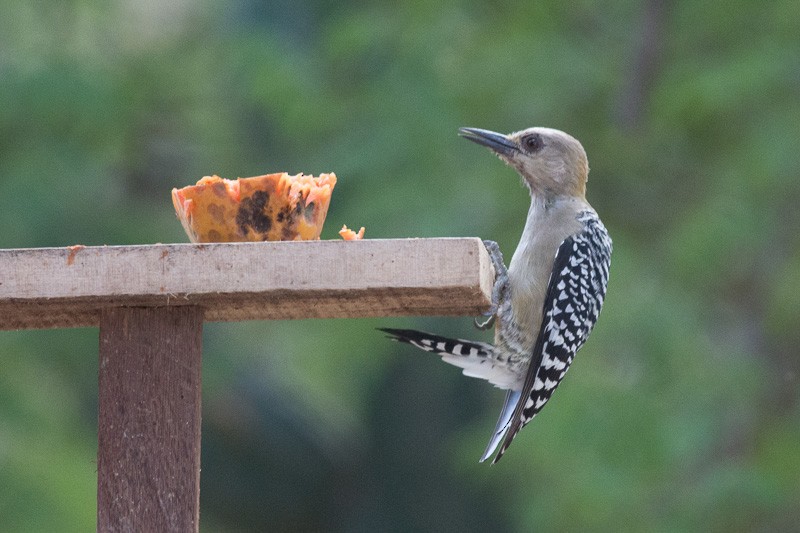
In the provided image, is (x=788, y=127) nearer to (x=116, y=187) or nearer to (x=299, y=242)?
(x=116, y=187)

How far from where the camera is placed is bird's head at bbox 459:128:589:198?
489cm

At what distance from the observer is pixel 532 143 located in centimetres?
494

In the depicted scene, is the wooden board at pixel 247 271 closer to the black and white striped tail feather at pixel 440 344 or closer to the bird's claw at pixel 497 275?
the black and white striped tail feather at pixel 440 344

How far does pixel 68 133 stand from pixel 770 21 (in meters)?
4.46

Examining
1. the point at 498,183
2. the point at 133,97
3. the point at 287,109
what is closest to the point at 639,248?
the point at 498,183

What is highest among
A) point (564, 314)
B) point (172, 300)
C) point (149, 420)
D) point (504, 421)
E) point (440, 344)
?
point (564, 314)

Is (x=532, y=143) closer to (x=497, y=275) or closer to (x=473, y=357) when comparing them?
(x=497, y=275)

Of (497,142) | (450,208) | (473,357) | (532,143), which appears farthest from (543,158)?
(450,208)

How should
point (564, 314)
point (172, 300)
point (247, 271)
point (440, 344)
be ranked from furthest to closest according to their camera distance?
1. point (564, 314)
2. point (440, 344)
3. point (172, 300)
4. point (247, 271)

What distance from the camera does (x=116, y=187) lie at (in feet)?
29.5

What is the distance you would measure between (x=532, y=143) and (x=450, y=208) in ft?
8.02

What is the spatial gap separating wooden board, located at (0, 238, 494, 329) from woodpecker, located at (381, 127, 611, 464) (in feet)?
3.87

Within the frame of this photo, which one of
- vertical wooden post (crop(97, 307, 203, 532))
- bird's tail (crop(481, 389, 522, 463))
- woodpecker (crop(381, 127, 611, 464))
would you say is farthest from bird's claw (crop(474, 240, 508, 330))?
vertical wooden post (crop(97, 307, 203, 532))

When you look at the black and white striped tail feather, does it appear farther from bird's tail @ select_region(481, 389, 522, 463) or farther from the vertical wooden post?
the vertical wooden post
